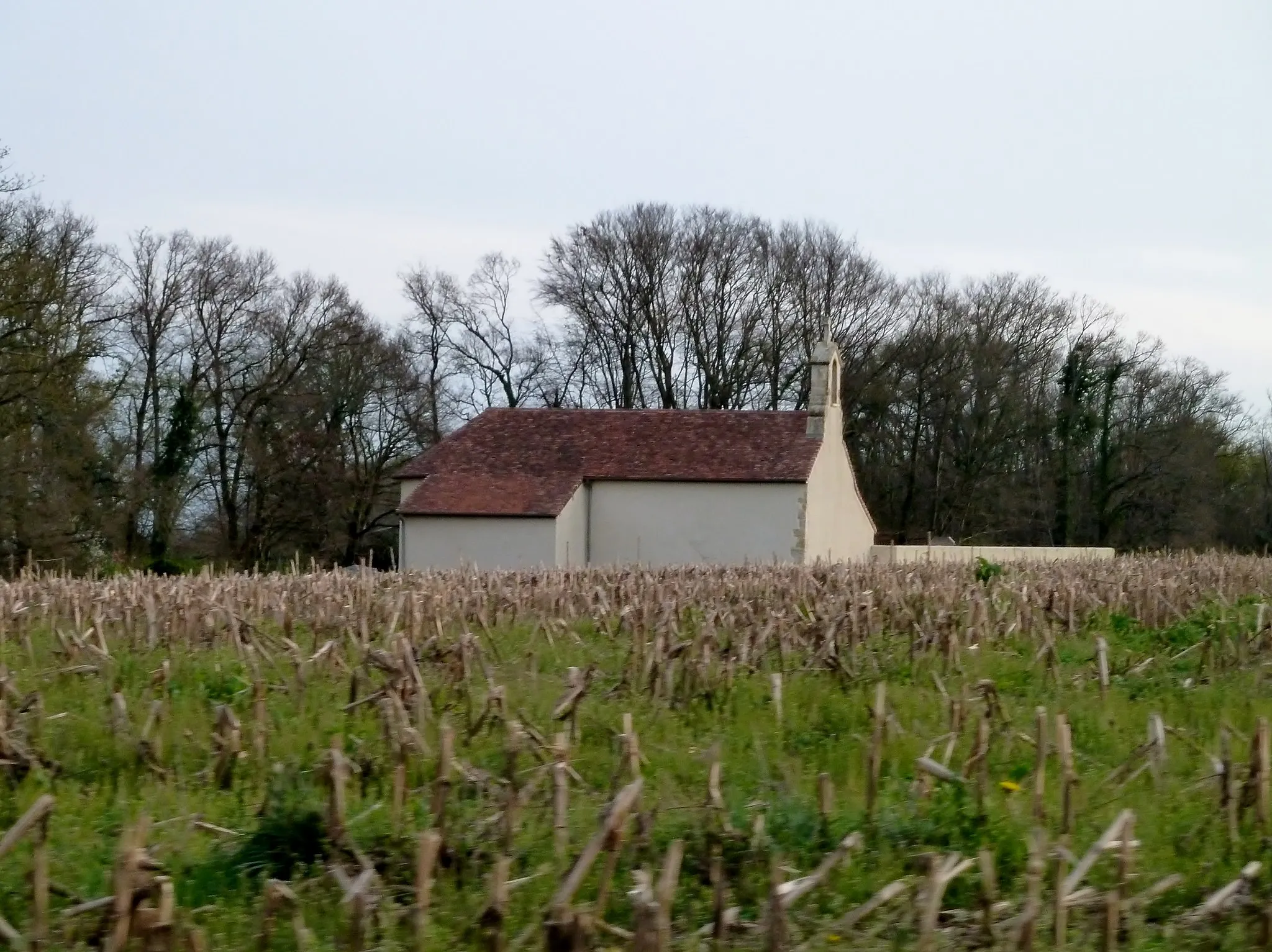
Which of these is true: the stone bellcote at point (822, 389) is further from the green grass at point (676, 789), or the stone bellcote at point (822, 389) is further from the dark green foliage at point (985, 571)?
the green grass at point (676, 789)

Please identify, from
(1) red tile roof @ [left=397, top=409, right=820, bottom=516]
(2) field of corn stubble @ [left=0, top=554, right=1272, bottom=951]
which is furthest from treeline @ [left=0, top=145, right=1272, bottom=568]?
(2) field of corn stubble @ [left=0, top=554, right=1272, bottom=951]

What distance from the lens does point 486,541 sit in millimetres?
39688

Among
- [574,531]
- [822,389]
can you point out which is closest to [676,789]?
[574,531]

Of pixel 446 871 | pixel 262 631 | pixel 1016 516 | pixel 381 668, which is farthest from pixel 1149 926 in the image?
pixel 1016 516

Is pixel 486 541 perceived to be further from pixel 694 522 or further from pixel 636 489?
pixel 694 522

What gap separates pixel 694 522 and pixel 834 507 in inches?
214

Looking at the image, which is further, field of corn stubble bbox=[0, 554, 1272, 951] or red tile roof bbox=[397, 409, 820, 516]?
red tile roof bbox=[397, 409, 820, 516]

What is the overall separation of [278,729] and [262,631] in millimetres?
3212

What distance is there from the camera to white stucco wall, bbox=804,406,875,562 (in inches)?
1610

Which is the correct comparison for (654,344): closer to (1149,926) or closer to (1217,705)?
(1217,705)

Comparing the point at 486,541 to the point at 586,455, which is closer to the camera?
the point at 486,541

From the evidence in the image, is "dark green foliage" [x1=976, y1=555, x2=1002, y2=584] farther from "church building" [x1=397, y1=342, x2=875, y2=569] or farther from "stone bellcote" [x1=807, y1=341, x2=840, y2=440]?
"stone bellcote" [x1=807, y1=341, x2=840, y2=440]

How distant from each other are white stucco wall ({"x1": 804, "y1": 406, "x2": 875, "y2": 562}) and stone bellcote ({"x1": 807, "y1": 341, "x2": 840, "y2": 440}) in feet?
0.59

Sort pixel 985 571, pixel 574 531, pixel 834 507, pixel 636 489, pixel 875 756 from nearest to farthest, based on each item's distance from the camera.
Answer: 1. pixel 875 756
2. pixel 985 571
3. pixel 574 531
4. pixel 636 489
5. pixel 834 507
